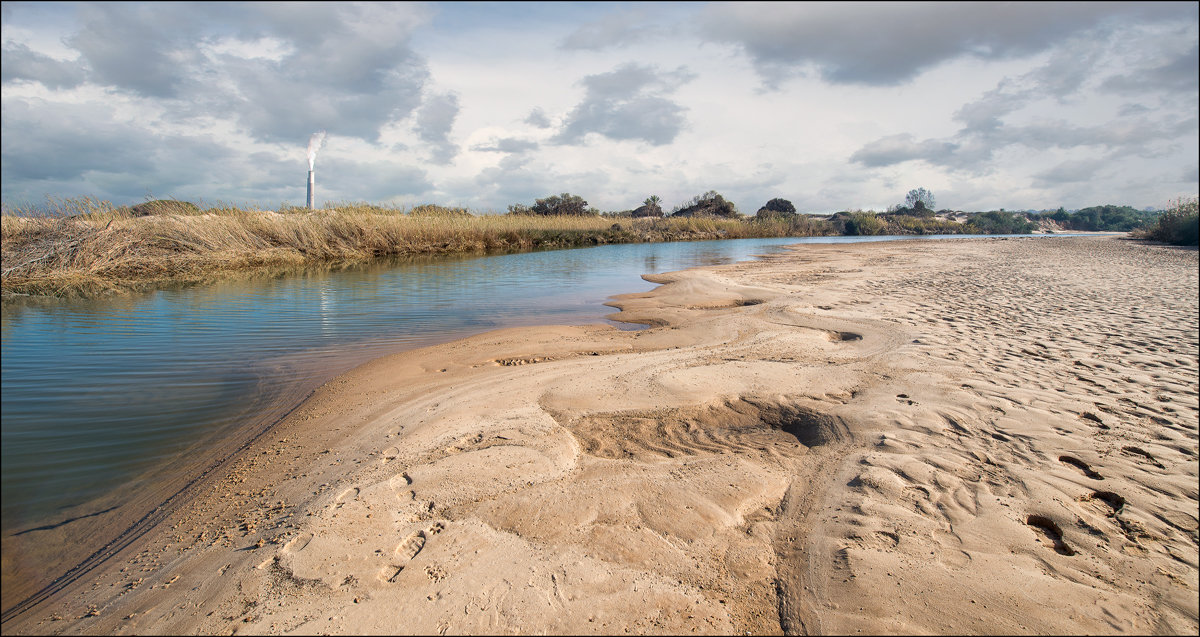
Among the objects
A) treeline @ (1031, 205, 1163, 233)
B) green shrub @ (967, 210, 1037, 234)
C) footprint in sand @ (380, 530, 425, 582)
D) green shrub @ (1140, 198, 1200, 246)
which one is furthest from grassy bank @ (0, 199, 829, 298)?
treeline @ (1031, 205, 1163, 233)

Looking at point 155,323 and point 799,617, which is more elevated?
point 155,323

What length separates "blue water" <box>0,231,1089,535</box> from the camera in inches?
80.7

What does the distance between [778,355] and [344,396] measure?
3.92 m

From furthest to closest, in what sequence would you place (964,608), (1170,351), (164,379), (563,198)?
(563,198)
(1170,351)
(164,379)
(964,608)

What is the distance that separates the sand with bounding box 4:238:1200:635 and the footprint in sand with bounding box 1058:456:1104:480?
0.01 m

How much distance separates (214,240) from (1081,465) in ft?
56.7

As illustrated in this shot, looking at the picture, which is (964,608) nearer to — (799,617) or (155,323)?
(799,617)

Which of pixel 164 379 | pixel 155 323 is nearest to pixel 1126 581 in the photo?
pixel 164 379

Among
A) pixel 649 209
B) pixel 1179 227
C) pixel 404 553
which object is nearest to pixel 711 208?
pixel 649 209

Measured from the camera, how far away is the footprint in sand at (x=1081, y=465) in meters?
2.62

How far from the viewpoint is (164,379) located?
12.9 feet

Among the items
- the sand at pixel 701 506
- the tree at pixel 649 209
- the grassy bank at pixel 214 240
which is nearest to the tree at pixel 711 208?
the tree at pixel 649 209

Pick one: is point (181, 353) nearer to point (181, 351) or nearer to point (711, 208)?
point (181, 351)

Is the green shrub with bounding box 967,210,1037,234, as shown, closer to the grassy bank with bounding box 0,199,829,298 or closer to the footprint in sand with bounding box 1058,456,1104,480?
the grassy bank with bounding box 0,199,829,298
